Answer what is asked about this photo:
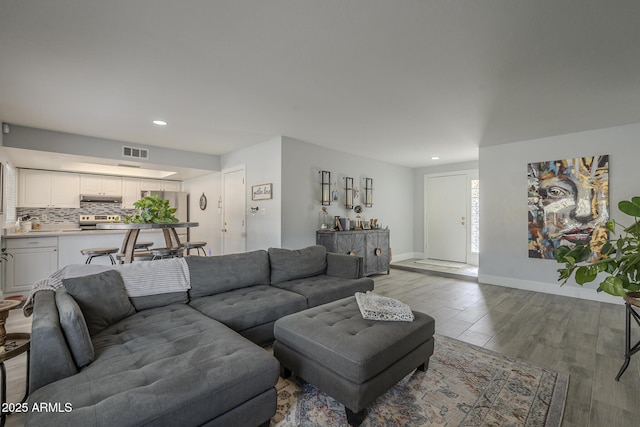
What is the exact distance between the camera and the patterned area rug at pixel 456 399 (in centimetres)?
164

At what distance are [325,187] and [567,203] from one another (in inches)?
146

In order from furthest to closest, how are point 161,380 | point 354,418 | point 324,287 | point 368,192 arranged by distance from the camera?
point 368,192, point 324,287, point 354,418, point 161,380

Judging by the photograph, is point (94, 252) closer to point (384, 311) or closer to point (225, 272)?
point (225, 272)

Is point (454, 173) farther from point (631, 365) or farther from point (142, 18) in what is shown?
point (142, 18)

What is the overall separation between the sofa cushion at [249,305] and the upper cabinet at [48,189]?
547 cm

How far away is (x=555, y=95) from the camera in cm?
287

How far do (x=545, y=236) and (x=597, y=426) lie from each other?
11.3 feet

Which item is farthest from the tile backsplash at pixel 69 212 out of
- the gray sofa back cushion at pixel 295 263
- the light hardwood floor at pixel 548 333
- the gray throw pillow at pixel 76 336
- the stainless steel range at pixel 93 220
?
the gray throw pillow at pixel 76 336

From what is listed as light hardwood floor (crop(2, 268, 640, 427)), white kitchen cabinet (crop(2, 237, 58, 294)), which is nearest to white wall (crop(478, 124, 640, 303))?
light hardwood floor (crop(2, 268, 640, 427))

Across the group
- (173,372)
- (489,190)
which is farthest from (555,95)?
(173,372)

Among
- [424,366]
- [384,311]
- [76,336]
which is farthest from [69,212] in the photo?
[424,366]

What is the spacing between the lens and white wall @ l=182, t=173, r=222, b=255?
6125mm

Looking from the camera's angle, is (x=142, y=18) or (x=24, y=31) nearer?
(x=142, y=18)

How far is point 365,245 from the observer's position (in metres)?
5.21
